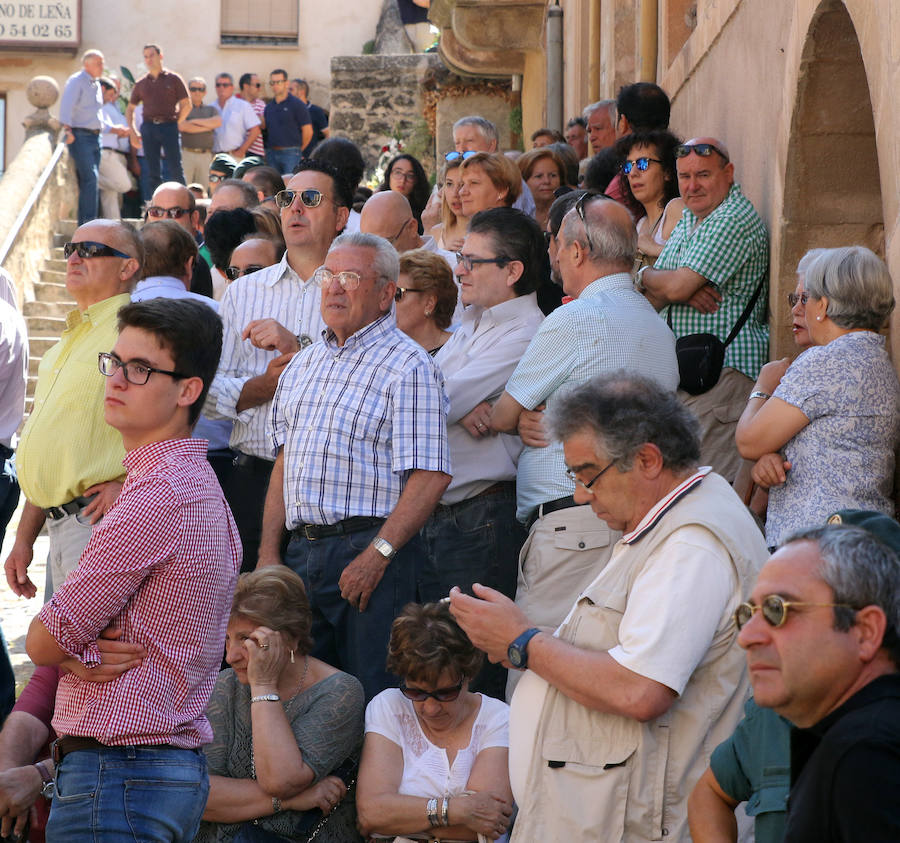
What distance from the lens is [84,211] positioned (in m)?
16.2

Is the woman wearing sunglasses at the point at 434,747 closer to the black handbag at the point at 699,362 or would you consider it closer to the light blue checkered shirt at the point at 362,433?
the light blue checkered shirt at the point at 362,433

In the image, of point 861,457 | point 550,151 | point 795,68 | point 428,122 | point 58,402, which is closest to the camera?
point 861,457

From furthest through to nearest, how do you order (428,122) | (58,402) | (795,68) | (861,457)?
(428,122) → (795,68) → (58,402) → (861,457)

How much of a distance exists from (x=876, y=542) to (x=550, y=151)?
580 centimetres

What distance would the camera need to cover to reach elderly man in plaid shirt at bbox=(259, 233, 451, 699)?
4480 millimetres

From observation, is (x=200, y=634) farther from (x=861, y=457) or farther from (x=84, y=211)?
(x=84, y=211)

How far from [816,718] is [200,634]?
141 cm

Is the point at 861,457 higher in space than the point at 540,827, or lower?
higher

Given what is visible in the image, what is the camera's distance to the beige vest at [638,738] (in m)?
3.20

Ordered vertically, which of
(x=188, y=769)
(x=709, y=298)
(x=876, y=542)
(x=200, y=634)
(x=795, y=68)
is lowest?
(x=188, y=769)

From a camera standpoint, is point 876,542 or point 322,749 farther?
point 322,749

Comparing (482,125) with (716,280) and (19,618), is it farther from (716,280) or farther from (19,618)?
(19,618)

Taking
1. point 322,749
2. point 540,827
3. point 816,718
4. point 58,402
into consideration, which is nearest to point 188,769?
point 540,827

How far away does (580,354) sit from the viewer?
432 centimetres
